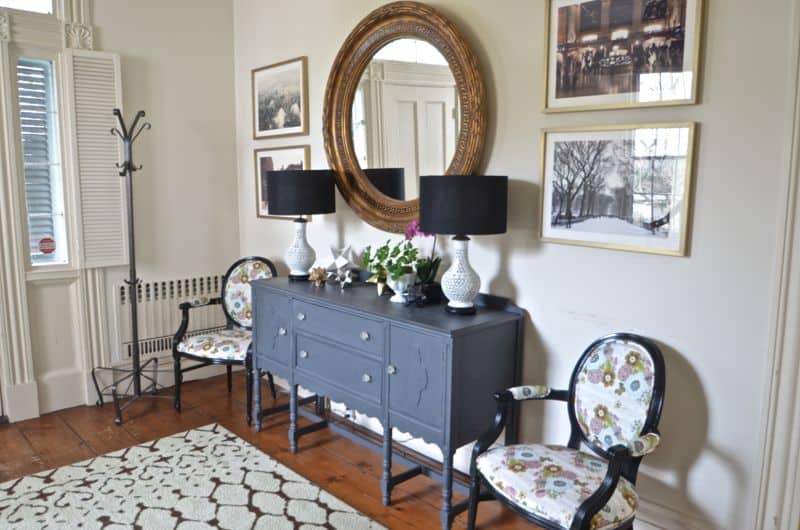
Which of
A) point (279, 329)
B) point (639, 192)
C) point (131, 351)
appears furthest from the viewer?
point (131, 351)

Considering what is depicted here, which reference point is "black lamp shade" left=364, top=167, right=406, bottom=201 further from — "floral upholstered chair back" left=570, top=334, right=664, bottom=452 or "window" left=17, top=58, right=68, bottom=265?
"window" left=17, top=58, right=68, bottom=265

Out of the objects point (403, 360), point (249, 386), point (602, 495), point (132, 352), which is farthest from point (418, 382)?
point (132, 352)

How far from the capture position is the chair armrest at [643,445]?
1953mm

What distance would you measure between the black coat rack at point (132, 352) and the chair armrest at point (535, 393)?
8.22ft

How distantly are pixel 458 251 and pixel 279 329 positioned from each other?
1211mm

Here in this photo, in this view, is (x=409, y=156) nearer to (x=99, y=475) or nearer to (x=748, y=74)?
(x=748, y=74)

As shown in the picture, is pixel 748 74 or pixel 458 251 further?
pixel 458 251

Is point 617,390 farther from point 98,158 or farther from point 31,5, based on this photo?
point 31,5

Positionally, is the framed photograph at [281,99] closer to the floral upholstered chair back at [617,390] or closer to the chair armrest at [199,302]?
the chair armrest at [199,302]

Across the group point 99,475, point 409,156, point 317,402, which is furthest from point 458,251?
point 99,475

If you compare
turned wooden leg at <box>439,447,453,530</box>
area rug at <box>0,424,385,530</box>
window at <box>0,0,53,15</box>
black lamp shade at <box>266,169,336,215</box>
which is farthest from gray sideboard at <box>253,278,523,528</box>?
window at <box>0,0,53,15</box>

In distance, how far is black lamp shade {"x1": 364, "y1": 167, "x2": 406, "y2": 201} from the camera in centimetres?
318

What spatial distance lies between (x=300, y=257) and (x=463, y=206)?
4.39 ft

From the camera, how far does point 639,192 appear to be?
2287 millimetres
